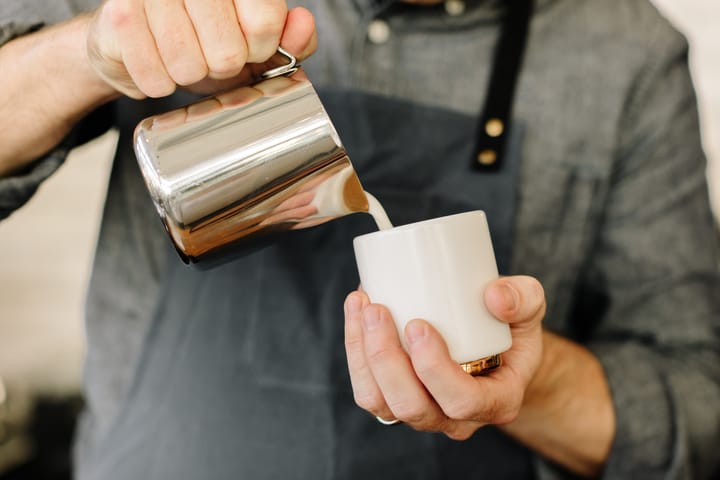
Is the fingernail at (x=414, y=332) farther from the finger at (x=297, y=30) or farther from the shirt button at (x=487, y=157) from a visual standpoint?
the shirt button at (x=487, y=157)

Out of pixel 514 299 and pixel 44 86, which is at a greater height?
pixel 44 86

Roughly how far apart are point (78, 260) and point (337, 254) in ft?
2.86

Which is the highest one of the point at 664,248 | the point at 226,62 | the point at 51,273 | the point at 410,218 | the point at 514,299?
the point at 226,62

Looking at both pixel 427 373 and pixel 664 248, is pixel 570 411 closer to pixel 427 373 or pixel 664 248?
pixel 664 248

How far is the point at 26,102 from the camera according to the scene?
0.62 metres

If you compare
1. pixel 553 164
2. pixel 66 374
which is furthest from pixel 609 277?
pixel 66 374

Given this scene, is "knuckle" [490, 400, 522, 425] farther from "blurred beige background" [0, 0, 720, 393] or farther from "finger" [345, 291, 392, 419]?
"blurred beige background" [0, 0, 720, 393]

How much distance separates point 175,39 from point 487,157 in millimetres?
466

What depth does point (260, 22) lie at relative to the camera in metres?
0.49

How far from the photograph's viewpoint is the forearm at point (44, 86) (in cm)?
59

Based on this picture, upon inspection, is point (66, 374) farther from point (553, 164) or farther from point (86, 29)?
point (553, 164)

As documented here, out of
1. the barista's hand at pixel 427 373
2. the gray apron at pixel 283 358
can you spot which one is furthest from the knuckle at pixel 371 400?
the gray apron at pixel 283 358

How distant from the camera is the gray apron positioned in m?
0.78

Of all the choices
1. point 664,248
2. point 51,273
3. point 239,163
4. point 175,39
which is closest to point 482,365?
point 239,163
